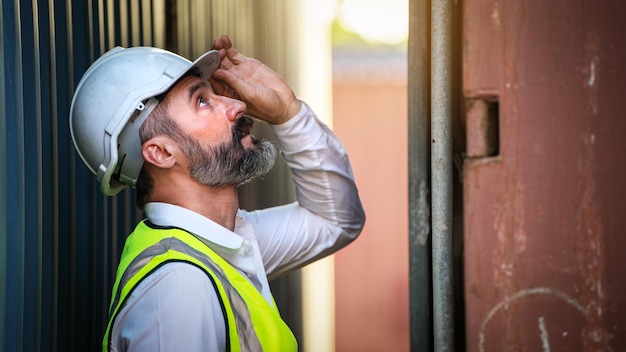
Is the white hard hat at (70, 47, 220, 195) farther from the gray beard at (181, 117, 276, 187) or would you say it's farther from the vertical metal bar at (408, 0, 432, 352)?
the vertical metal bar at (408, 0, 432, 352)

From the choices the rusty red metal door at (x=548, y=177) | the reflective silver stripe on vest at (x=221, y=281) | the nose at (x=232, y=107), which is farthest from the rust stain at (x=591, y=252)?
the nose at (x=232, y=107)

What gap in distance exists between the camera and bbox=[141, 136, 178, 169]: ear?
2330 mm

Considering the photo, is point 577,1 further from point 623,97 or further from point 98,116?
point 98,116

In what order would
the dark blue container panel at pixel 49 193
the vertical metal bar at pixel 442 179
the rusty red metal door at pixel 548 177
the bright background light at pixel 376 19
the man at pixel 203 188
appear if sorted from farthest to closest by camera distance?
1. the bright background light at pixel 376 19
2. the dark blue container panel at pixel 49 193
3. the man at pixel 203 188
4. the vertical metal bar at pixel 442 179
5. the rusty red metal door at pixel 548 177

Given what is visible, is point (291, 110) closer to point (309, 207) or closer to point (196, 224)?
point (309, 207)

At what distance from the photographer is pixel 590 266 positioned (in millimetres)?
1586

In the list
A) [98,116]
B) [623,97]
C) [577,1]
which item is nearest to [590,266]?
[623,97]

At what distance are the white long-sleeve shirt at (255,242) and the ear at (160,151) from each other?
5.2 inches

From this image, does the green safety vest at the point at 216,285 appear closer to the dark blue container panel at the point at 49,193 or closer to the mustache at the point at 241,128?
the dark blue container panel at the point at 49,193

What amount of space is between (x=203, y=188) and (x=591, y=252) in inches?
49.0

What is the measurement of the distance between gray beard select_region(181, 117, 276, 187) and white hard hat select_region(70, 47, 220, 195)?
0.59 feet

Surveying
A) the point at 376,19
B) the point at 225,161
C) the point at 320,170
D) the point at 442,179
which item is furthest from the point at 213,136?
the point at 376,19

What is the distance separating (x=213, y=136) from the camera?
7.83ft

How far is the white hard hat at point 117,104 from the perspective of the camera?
2279 mm
